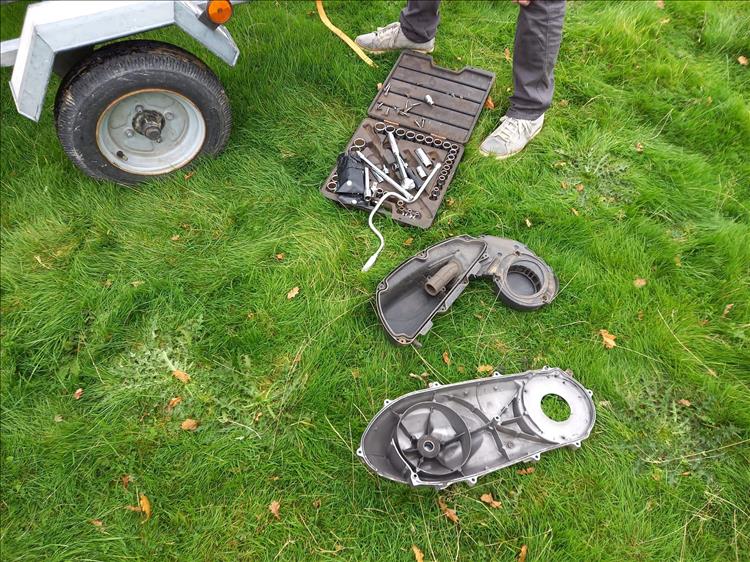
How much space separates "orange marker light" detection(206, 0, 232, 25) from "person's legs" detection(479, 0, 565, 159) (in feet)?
5.15

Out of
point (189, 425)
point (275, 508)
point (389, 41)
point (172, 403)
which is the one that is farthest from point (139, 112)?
point (275, 508)

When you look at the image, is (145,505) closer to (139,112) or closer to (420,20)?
(139,112)

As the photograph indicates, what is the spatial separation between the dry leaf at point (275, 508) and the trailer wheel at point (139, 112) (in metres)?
1.96

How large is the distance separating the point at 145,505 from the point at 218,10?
7.73 feet

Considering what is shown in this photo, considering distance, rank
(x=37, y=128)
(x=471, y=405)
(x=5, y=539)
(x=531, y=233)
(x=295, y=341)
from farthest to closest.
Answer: (x=37, y=128) < (x=531, y=233) < (x=295, y=341) < (x=471, y=405) < (x=5, y=539)

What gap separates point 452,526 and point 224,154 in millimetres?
2449

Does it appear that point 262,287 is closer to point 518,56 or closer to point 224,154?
point 224,154

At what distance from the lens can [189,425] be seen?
8.06 feet

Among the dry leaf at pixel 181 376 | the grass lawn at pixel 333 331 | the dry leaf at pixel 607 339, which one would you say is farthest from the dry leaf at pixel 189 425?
the dry leaf at pixel 607 339

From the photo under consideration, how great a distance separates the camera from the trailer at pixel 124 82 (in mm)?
2373

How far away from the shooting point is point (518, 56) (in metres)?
3.02

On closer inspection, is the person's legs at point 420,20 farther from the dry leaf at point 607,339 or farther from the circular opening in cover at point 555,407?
the circular opening in cover at point 555,407

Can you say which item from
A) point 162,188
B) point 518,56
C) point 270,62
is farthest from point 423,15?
point 162,188

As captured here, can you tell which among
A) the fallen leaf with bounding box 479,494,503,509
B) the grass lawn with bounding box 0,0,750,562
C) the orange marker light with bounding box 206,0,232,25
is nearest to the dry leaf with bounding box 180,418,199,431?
the grass lawn with bounding box 0,0,750,562
